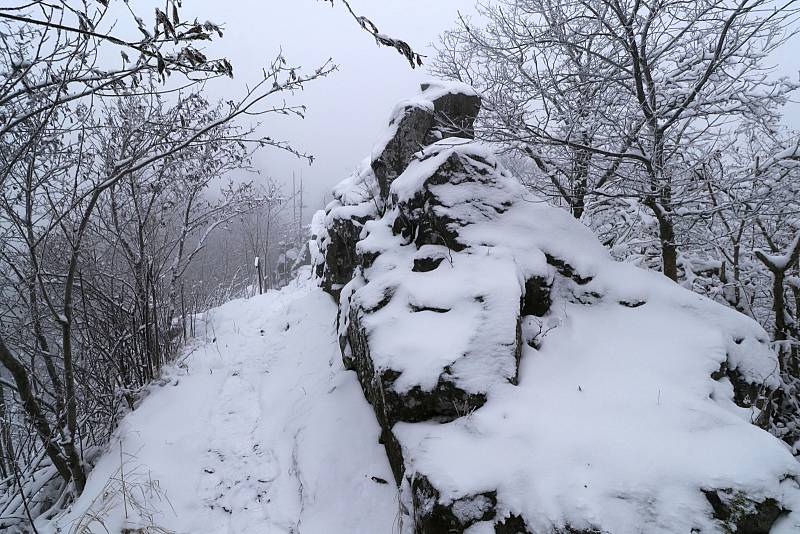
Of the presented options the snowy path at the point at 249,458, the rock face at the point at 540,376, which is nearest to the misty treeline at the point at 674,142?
the rock face at the point at 540,376

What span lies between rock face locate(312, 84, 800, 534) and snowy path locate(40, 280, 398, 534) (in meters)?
0.35

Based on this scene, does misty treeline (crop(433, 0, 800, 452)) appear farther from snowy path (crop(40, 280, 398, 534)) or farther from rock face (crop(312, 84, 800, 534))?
snowy path (crop(40, 280, 398, 534))

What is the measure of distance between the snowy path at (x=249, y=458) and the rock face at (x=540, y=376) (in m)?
0.35

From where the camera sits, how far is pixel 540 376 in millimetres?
3400

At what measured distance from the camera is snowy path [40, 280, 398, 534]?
309 cm

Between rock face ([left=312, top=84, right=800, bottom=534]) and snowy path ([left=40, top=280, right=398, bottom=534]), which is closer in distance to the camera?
rock face ([left=312, top=84, right=800, bottom=534])

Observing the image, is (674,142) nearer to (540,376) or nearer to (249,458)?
(540,376)

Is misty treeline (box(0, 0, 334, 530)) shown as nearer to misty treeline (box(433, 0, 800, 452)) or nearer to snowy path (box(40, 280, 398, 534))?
snowy path (box(40, 280, 398, 534))

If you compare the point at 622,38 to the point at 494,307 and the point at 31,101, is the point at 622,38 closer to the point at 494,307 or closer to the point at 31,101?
the point at 494,307

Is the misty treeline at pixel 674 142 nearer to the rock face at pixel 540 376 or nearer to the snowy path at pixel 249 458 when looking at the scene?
the rock face at pixel 540 376

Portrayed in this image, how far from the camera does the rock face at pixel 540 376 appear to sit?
7.45 feet

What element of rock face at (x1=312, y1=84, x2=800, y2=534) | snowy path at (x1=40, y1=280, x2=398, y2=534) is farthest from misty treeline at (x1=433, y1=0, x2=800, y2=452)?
snowy path at (x1=40, y1=280, x2=398, y2=534)

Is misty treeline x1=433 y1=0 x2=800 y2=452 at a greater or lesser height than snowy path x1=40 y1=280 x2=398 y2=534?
greater

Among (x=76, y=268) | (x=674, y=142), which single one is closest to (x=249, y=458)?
(x=76, y=268)
